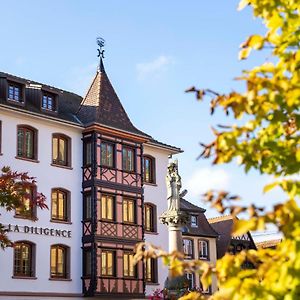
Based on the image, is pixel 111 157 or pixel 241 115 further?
pixel 111 157

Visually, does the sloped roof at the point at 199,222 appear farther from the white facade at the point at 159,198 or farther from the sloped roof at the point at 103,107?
the sloped roof at the point at 103,107

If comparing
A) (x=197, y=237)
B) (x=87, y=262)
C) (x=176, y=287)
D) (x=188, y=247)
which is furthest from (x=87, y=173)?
(x=197, y=237)

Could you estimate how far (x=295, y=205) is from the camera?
13.7 feet

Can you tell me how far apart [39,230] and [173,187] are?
9.80m

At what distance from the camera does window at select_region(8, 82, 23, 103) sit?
31259 millimetres

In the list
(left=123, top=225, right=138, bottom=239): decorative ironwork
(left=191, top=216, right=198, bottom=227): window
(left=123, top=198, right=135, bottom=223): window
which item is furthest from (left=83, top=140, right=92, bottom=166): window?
(left=191, top=216, right=198, bottom=227): window

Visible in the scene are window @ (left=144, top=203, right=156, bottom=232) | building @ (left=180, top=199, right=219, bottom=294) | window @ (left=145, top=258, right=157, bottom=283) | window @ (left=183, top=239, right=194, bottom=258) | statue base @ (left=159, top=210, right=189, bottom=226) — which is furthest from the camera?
building @ (left=180, top=199, right=219, bottom=294)

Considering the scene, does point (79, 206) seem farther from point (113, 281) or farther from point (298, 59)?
point (298, 59)

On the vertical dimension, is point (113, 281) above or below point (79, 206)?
below

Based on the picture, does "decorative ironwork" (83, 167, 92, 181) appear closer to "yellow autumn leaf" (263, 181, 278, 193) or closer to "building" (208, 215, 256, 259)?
"building" (208, 215, 256, 259)

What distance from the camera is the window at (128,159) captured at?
34.6 meters

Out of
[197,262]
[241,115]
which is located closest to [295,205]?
[241,115]

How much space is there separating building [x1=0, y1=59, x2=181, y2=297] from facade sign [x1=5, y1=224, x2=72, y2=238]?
5 centimetres

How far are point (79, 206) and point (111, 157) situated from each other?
3097 mm
